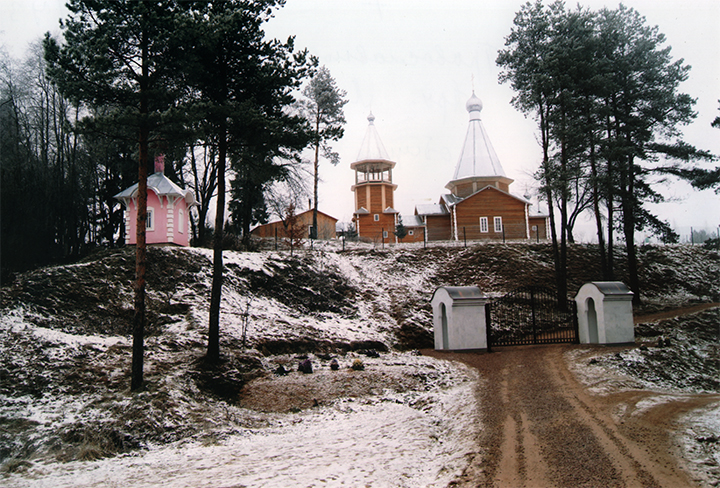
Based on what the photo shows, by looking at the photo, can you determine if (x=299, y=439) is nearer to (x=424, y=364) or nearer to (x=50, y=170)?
(x=424, y=364)

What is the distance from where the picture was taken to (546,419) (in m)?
7.74

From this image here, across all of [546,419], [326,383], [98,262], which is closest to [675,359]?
[546,419]

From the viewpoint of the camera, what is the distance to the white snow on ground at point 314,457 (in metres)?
6.08

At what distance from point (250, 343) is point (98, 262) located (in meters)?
7.07

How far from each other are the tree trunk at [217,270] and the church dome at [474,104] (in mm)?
29938

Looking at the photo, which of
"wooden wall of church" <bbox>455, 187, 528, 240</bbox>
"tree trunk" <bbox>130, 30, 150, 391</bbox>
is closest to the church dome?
"wooden wall of church" <bbox>455, 187, 528, 240</bbox>

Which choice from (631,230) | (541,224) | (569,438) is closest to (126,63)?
(569,438)

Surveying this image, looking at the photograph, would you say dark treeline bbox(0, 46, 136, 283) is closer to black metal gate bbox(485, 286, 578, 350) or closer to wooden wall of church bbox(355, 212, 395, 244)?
black metal gate bbox(485, 286, 578, 350)

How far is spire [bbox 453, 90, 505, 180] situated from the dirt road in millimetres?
27519

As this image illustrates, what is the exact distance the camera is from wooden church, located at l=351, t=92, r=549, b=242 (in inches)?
1336

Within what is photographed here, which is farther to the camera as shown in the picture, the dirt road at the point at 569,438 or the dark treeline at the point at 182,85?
the dark treeline at the point at 182,85

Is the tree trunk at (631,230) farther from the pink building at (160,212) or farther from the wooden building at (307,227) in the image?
the pink building at (160,212)

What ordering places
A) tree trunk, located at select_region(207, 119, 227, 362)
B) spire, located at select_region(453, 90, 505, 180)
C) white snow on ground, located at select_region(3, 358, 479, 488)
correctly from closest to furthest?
1. white snow on ground, located at select_region(3, 358, 479, 488)
2. tree trunk, located at select_region(207, 119, 227, 362)
3. spire, located at select_region(453, 90, 505, 180)

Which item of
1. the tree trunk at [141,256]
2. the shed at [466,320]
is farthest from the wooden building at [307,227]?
the tree trunk at [141,256]
